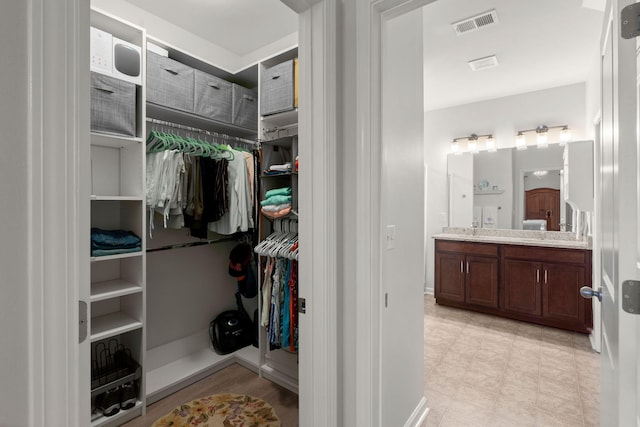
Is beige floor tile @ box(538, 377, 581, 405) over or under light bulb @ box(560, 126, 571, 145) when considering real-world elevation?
under

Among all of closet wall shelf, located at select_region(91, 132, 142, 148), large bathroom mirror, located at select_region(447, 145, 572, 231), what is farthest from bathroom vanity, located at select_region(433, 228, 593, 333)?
closet wall shelf, located at select_region(91, 132, 142, 148)

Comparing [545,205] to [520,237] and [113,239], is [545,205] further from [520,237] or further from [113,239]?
[113,239]

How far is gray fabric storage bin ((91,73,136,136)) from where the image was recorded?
1863 mm

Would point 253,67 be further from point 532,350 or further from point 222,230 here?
point 532,350

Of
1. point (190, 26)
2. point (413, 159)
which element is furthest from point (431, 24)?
point (190, 26)

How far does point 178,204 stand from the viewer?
2.26 meters

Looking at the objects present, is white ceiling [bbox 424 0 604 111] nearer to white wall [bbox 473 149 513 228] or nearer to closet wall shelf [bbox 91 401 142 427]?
white wall [bbox 473 149 513 228]

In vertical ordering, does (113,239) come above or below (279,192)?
below

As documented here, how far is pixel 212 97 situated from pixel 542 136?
148 inches

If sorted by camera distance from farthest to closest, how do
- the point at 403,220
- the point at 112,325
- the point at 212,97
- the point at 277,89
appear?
the point at 212,97 → the point at 277,89 → the point at 112,325 → the point at 403,220

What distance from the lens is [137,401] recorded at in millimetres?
2082

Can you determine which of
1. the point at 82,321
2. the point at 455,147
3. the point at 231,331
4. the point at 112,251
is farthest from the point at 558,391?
the point at 112,251

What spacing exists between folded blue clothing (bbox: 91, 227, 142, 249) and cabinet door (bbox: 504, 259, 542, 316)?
12.2 feet

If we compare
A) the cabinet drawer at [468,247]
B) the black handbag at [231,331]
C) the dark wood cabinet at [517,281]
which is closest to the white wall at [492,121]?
the cabinet drawer at [468,247]
